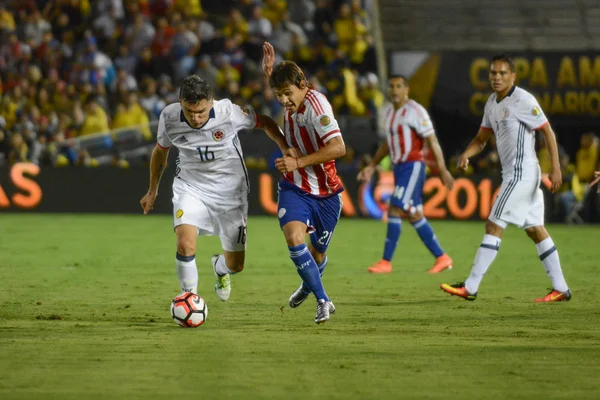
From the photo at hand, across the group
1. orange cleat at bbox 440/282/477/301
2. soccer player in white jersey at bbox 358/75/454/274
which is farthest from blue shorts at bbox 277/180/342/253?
soccer player in white jersey at bbox 358/75/454/274

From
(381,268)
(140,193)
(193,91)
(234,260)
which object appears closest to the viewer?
(193,91)

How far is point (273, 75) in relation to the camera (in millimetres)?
7895

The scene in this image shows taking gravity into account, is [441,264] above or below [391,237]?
below

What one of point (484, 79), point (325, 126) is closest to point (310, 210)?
point (325, 126)

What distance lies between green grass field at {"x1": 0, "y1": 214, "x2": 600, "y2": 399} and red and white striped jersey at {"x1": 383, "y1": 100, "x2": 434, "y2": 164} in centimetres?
133

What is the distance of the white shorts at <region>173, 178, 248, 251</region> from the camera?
8.27 meters

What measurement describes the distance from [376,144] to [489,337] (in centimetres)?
1348

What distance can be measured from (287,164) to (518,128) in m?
2.53

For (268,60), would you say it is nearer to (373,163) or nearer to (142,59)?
(373,163)

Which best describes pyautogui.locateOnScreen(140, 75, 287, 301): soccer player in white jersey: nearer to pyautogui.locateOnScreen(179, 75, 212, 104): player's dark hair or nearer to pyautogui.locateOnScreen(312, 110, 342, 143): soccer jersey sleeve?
pyautogui.locateOnScreen(179, 75, 212, 104): player's dark hair

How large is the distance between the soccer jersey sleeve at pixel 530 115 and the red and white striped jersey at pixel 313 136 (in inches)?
73.9

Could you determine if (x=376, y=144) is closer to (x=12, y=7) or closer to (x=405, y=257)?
(x=405, y=257)

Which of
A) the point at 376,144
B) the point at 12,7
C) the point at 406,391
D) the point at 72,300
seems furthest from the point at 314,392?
the point at 12,7

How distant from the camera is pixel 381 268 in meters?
12.2
